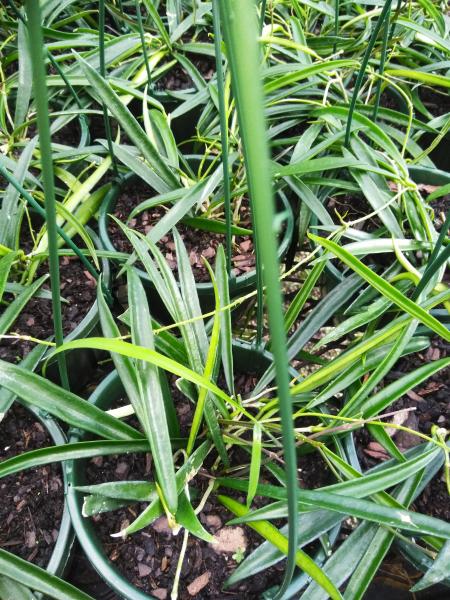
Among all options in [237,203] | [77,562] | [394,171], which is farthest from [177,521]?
[394,171]

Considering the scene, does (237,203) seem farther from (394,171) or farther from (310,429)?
(310,429)

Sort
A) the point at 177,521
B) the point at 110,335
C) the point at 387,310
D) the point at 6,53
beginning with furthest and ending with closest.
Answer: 1. the point at 6,53
2. the point at 387,310
3. the point at 110,335
4. the point at 177,521

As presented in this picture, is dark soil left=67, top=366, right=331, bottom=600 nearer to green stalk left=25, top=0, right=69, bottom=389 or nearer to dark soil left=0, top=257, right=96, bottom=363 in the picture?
dark soil left=0, top=257, right=96, bottom=363

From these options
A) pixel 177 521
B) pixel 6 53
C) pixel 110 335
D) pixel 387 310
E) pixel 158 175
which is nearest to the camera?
pixel 177 521

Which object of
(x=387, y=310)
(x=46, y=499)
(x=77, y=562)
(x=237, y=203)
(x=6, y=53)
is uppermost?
(x=6, y=53)

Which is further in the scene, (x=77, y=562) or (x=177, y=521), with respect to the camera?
(x=77, y=562)

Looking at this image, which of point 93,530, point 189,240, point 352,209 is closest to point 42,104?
point 93,530

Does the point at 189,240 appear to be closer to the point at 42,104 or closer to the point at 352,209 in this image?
the point at 352,209
